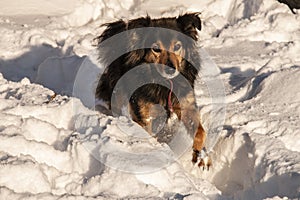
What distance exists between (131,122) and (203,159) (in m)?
0.60

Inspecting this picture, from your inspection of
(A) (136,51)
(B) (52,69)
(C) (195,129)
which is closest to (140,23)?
(A) (136,51)

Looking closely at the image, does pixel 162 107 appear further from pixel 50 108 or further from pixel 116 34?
pixel 50 108

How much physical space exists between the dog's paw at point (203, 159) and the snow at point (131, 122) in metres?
0.04

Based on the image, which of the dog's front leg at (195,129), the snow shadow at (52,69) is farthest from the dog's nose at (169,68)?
the snow shadow at (52,69)

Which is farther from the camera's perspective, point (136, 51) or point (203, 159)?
point (136, 51)

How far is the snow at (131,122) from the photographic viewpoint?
9.42 feet

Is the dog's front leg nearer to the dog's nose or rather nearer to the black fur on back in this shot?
the black fur on back

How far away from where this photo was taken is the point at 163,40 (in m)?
4.03

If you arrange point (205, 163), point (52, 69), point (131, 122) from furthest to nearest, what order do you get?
point (52, 69) → point (205, 163) → point (131, 122)

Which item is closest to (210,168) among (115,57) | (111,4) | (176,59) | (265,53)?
(176,59)

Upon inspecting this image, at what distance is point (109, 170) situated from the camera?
2889 millimetres

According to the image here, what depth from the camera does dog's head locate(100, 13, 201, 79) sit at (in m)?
4.00

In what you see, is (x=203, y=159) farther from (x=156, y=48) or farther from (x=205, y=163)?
(x=156, y=48)

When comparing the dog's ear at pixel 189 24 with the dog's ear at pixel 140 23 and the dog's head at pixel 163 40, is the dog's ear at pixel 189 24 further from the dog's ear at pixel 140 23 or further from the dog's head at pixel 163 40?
the dog's ear at pixel 140 23
